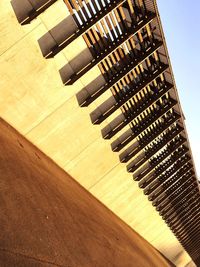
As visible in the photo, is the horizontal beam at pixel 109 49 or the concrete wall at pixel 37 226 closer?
the concrete wall at pixel 37 226

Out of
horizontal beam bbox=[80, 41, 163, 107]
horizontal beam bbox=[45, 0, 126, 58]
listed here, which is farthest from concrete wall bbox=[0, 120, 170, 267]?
horizontal beam bbox=[80, 41, 163, 107]

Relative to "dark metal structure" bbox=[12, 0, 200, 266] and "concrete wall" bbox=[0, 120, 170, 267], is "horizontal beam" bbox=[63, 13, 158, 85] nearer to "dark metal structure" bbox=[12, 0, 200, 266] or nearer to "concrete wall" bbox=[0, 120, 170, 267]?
"dark metal structure" bbox=[12, 0, 200, 266]

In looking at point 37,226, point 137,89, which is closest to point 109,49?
point 137,89

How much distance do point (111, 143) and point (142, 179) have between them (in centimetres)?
363

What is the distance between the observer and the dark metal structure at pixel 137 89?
21.5 ft

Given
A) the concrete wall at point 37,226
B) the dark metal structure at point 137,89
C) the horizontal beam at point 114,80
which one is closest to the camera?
the concrete wall at point 37,226

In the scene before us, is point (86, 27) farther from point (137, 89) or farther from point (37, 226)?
point (37, 226)

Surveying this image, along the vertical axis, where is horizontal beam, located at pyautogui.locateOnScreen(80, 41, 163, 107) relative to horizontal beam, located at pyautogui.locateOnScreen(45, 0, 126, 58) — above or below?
below

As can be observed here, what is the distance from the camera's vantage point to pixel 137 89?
8281 mm

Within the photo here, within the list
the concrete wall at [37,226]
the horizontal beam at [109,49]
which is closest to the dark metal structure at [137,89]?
the horizontal beam at [109,49]

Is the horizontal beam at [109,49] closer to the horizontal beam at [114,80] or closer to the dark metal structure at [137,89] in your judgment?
the dark metal structure at [137,89]

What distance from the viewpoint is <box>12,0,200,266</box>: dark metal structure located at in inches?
258

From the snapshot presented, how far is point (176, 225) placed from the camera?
1908cm

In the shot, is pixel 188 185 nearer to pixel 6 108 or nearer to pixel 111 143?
pixel 111 143
